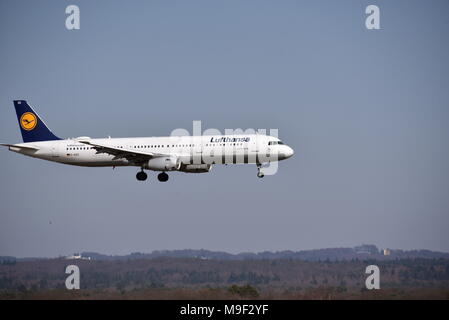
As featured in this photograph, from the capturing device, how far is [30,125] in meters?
96.8

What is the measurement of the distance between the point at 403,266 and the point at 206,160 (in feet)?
71.0

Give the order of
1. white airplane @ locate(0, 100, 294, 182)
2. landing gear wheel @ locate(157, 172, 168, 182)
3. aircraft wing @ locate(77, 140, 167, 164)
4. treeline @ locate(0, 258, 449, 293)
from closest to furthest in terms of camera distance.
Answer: treeline @ locate(0, 258, 449, 293)
white airplane @ locate(0, 100, 294, 182)
aircraft wing @ locate(77, 140, 167, 164)
landing gear wheel @ locate(157, 172, 168, 182)

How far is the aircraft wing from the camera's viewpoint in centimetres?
8725

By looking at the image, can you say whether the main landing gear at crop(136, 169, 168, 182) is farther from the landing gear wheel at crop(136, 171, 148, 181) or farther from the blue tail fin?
the blue tail fin

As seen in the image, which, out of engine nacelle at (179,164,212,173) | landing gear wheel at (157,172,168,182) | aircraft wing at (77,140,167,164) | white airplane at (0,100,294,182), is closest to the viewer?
white airplane at (0,100,294,182)

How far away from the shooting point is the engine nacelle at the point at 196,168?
8888cm

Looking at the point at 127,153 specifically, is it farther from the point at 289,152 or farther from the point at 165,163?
the point at 289,152

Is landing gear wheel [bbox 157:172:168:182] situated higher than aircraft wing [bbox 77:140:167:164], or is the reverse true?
aircraft wing [bbox 77:140:167:164]

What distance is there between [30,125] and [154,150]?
50.3 feet

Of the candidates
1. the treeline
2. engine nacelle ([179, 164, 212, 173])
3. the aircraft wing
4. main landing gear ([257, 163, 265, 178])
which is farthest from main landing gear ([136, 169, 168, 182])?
main landing gear ([257, 163, 265, 178])

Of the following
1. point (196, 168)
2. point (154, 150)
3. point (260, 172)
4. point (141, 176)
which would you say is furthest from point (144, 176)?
point (260, 172)

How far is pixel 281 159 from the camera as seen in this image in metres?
85.9
